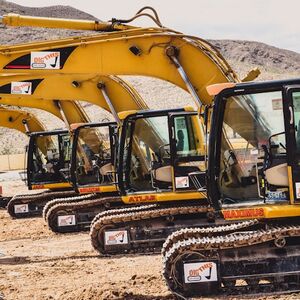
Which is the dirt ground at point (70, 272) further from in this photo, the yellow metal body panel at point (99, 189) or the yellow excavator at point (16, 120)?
the yellow excavator at point (16, 120)

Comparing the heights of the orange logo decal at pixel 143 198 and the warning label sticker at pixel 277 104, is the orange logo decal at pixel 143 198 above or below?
below

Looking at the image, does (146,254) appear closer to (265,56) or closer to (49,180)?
(49,180)

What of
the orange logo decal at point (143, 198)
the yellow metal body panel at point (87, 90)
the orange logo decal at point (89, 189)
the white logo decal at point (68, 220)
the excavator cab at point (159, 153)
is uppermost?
the yellow metal body panel at point (87, 90)

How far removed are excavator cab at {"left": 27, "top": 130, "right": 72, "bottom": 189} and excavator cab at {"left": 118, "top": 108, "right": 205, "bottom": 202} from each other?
233 inches

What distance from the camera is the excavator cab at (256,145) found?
7.03m

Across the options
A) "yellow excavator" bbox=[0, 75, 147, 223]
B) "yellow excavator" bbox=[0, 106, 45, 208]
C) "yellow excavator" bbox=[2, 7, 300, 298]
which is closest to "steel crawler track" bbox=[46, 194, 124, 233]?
"yellow excavator" bbox=[0, 75, 147, 223]

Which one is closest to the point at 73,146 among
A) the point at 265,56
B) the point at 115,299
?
the point at 115,299

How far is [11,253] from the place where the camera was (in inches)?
468

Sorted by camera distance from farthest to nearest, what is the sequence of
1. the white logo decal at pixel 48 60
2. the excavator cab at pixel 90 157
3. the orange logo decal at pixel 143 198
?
the excavator cab at pixel 90 157, the orange logo decal at pixel 143 198, the white logo decal at pixel 48 60

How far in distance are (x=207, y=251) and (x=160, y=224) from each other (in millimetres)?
3318

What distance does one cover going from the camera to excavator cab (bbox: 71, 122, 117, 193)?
47.1 ft

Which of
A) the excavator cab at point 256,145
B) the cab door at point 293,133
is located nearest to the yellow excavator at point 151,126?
the excavator cab at point 256,145

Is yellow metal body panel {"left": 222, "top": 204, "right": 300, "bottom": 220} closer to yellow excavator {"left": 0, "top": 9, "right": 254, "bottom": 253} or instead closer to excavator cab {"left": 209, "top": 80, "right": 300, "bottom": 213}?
excavator cab {"left": 209, "top": 80, "right": 300, "bottom": 213}

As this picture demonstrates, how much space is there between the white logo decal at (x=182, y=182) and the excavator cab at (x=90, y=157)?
148 inches
